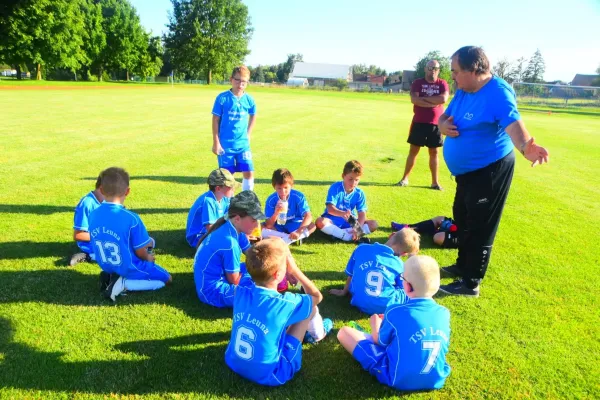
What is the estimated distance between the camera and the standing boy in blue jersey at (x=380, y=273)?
3752 mm

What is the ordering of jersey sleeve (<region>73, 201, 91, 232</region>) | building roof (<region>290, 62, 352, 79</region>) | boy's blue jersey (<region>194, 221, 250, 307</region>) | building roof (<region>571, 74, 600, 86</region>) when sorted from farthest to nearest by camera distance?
building roof (<region>290, 62, 352, 79</region>), building roof (<region>571, 74, 600, 86</region>), jersey sleeve (<region>73, 201, 91, 232</region>), boy's blue jersey (<region>194, 221, 250, 307</region>)

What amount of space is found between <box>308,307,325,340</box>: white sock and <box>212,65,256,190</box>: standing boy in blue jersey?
148 inches

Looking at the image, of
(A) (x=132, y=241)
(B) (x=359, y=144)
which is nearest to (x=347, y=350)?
(A) (x=132, y=241)

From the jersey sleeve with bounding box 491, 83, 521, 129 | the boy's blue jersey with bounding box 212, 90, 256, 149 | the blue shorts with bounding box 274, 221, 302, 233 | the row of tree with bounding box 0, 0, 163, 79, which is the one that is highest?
the row of tree with bounding box 0, 0, 163, 79

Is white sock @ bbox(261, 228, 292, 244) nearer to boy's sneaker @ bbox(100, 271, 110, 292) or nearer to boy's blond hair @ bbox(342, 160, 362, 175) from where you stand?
boy's blond hair @ bbox(342, 160, 362, 175)

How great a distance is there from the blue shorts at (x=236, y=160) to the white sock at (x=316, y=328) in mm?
3743

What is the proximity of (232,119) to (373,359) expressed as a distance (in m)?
4.56

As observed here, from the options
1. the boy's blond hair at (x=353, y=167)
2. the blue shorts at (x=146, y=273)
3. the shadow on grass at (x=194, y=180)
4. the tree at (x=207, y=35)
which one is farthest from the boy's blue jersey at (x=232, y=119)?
the tree at (x=207, y=35)

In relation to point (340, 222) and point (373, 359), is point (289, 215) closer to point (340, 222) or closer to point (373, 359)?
point (340, 222)

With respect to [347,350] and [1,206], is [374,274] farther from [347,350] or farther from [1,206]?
[1,206]

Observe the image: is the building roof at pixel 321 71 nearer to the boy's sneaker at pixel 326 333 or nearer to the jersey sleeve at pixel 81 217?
the jersey sleeve at pixel 81 217

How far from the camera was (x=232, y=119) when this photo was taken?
6.46 meters

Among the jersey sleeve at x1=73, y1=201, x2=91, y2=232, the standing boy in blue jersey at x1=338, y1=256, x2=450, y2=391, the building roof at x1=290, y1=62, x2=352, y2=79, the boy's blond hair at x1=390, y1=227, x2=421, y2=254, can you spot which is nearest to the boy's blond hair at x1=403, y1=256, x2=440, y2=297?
the standing boy in blue jersey at x1=338, y1=256, x2=450, y2=391

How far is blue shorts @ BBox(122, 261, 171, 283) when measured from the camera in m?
4.07
